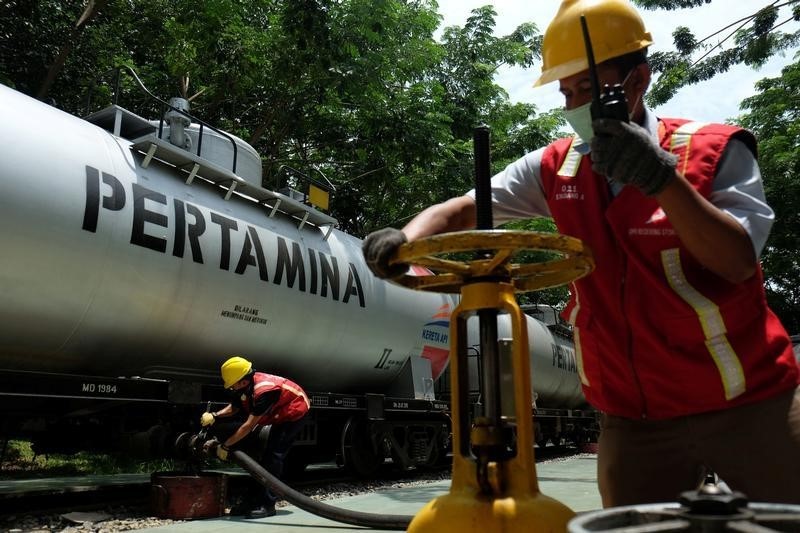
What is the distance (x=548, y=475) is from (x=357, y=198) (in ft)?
27.1

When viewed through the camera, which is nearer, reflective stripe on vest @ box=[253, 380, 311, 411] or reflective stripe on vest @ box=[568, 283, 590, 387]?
reflective stripe on vest @ box=[568, 283, 590, 387]

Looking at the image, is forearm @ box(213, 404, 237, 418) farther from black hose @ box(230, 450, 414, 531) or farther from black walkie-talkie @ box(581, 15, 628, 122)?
black walkie-talkie @ box(581, 15, 628, 122)

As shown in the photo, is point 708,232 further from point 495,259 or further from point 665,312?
point 495,259

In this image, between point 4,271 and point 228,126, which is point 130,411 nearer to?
point 4,271

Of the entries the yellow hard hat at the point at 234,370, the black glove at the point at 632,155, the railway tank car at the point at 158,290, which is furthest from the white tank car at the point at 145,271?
the black glove at the point at 632,155

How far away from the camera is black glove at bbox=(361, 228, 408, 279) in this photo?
1.59 m

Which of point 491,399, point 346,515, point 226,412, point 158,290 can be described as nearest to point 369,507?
point 226,412

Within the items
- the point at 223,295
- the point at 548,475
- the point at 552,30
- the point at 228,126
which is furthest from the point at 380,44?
the point at 552,30

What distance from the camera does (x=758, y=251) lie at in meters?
1.43

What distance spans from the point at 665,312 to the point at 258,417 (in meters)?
5.47

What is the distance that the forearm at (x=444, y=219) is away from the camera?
1.81 metres

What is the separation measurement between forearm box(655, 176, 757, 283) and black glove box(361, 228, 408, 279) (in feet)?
1.95

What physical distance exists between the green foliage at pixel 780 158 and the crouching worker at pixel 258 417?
1065 centimetres

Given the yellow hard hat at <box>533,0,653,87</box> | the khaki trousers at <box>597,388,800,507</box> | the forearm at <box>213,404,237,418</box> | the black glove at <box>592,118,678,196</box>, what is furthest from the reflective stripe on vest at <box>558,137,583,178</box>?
the forearm at <box>213,404,237,418</box>
